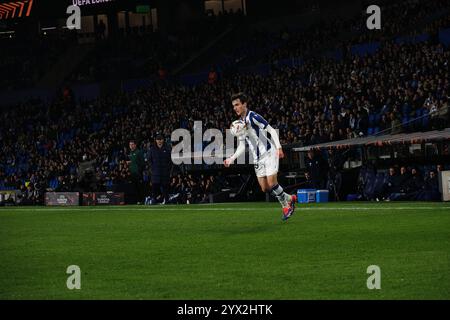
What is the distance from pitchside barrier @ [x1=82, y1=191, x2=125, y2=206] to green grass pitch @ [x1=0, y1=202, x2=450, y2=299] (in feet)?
46.1

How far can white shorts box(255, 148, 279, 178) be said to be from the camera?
16500 millimetres

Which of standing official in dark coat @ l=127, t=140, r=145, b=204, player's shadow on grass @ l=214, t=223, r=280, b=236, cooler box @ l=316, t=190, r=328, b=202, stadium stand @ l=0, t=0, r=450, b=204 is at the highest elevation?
stadium stand @ l=0, t=0, r=450, b=204

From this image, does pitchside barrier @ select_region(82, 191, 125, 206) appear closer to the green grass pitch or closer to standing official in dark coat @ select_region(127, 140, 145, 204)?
standing official in dark coat @ select_region(127, 140, 145, 204)

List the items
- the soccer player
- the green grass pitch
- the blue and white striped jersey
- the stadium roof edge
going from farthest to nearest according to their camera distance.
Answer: the stadium roof edge
the soccer player
the blue and white striped jersey
the green grass pitch

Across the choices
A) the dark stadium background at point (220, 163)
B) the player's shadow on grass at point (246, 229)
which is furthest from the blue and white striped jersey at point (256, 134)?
the player's shadow on grass at point (246, 229)

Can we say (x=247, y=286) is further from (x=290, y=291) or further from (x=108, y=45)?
(x=108, y=45)

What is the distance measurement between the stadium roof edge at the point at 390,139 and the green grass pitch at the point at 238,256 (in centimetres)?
558

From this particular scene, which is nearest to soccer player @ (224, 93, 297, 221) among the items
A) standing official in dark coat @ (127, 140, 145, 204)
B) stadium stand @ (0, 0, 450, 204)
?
stadium stand @ (0, 0, 450, 204)

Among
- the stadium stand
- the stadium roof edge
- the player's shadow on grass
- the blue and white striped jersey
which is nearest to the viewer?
the player's shadow on grass

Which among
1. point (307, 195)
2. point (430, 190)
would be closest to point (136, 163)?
point (307, 195)

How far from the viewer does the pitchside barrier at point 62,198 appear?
34.0m

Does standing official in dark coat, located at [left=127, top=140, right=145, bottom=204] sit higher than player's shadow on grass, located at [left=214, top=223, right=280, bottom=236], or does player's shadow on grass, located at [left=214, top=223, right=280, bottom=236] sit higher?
standing official in dark coat, located at [left=127, top=140, right=145, bottom=204]

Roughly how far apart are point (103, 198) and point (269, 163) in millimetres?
17603
